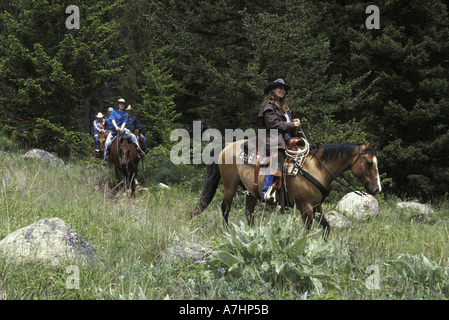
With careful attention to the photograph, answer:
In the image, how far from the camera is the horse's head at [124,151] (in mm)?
11430

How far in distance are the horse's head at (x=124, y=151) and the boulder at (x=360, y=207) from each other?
5632mm

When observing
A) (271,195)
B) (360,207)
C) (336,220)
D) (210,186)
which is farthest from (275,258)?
(360,207)

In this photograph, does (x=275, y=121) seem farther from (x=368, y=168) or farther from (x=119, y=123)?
(x=119, y=123)

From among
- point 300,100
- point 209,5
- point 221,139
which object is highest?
point 209,5

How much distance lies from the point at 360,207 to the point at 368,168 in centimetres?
447

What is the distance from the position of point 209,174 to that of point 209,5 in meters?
7.99

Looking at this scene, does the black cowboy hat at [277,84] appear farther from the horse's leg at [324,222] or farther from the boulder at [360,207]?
the boulder at [360,207]

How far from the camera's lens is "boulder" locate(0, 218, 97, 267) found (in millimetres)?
4305

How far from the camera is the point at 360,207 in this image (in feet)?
34.0

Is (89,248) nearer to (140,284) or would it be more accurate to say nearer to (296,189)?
(140,284)

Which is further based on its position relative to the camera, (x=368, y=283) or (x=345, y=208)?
(x=345, y=208)

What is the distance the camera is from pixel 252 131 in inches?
509
